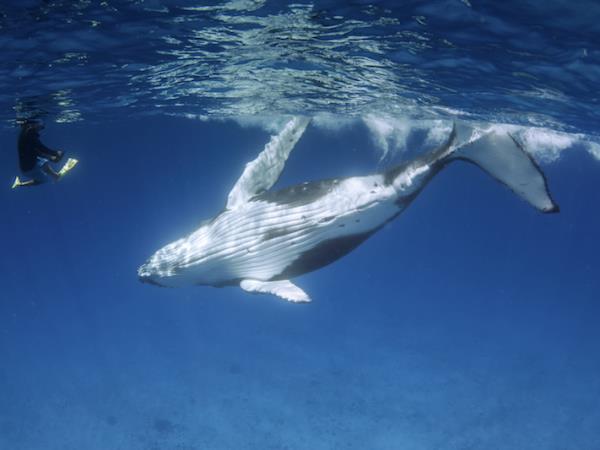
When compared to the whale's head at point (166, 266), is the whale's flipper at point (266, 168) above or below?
above

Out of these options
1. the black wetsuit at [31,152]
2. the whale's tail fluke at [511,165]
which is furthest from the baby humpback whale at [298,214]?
the black wetsuit at [31,152]

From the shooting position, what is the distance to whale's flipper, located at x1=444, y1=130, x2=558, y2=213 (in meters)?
5.02

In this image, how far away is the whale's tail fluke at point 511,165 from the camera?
502 centimetres

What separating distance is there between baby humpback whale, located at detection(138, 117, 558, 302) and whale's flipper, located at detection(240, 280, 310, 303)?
1 cm

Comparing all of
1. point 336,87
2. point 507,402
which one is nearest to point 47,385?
point 336,87

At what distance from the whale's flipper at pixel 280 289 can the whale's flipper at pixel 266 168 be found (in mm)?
1232

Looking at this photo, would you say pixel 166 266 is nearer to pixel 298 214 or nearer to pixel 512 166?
pixel 298 214

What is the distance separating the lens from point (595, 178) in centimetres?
5253

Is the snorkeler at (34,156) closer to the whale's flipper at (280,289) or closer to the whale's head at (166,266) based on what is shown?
the whale's head at (166,266)

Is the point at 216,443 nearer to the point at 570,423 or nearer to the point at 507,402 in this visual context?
the point at 507,402

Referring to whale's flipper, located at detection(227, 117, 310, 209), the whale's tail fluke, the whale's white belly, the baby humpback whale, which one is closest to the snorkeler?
the baby humpback whale

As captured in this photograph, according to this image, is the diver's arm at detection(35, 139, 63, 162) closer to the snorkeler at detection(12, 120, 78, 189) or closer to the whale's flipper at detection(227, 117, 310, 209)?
the snorkeler at detection(12, 120, 78, 189)

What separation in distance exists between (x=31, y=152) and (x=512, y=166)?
1123cm

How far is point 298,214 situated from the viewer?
6.27 meters
